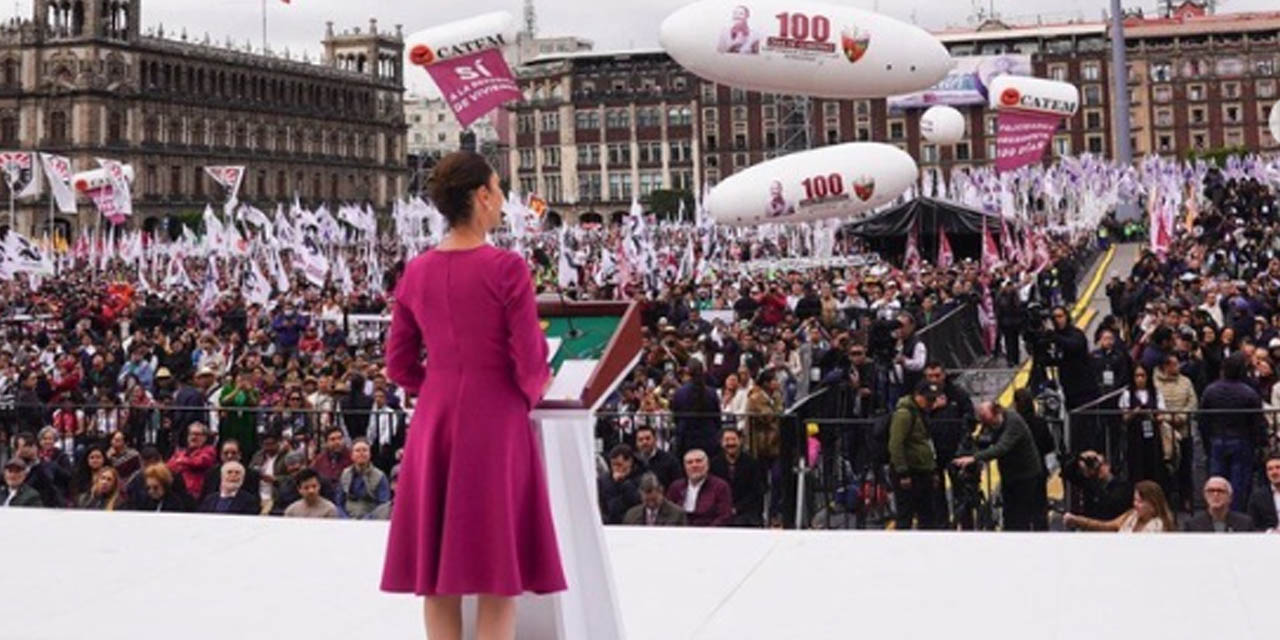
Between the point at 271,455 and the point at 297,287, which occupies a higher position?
the point at 297,287

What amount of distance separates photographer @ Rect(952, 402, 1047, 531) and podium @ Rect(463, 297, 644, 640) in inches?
198

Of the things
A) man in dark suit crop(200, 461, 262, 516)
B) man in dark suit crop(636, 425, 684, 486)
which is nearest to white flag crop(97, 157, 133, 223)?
man in dark suit crop(200, 461, 262, 516)

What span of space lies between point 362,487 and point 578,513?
5269 mm

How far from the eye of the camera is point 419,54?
18500mm

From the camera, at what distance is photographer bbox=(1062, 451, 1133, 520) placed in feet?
28.8

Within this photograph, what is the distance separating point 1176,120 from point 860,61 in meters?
98.3

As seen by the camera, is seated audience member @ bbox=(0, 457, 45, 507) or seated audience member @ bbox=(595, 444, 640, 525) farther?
seated audience member @ bbox=(0, 457, 45, 507)

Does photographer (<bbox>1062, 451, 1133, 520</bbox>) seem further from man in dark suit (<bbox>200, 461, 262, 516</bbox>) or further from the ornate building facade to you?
the ornate building facade

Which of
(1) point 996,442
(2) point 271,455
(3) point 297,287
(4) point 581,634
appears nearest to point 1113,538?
(1) point 996,442

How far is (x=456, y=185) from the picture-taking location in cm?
406

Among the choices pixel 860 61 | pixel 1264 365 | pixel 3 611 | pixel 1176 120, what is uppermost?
pixel 1176 120

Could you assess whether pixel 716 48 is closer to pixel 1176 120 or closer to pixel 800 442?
pixel 800 442

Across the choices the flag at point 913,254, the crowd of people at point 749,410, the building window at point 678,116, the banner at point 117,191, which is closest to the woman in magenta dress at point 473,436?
the crowd of people at point 749,410

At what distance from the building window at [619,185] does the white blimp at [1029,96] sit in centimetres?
7950
